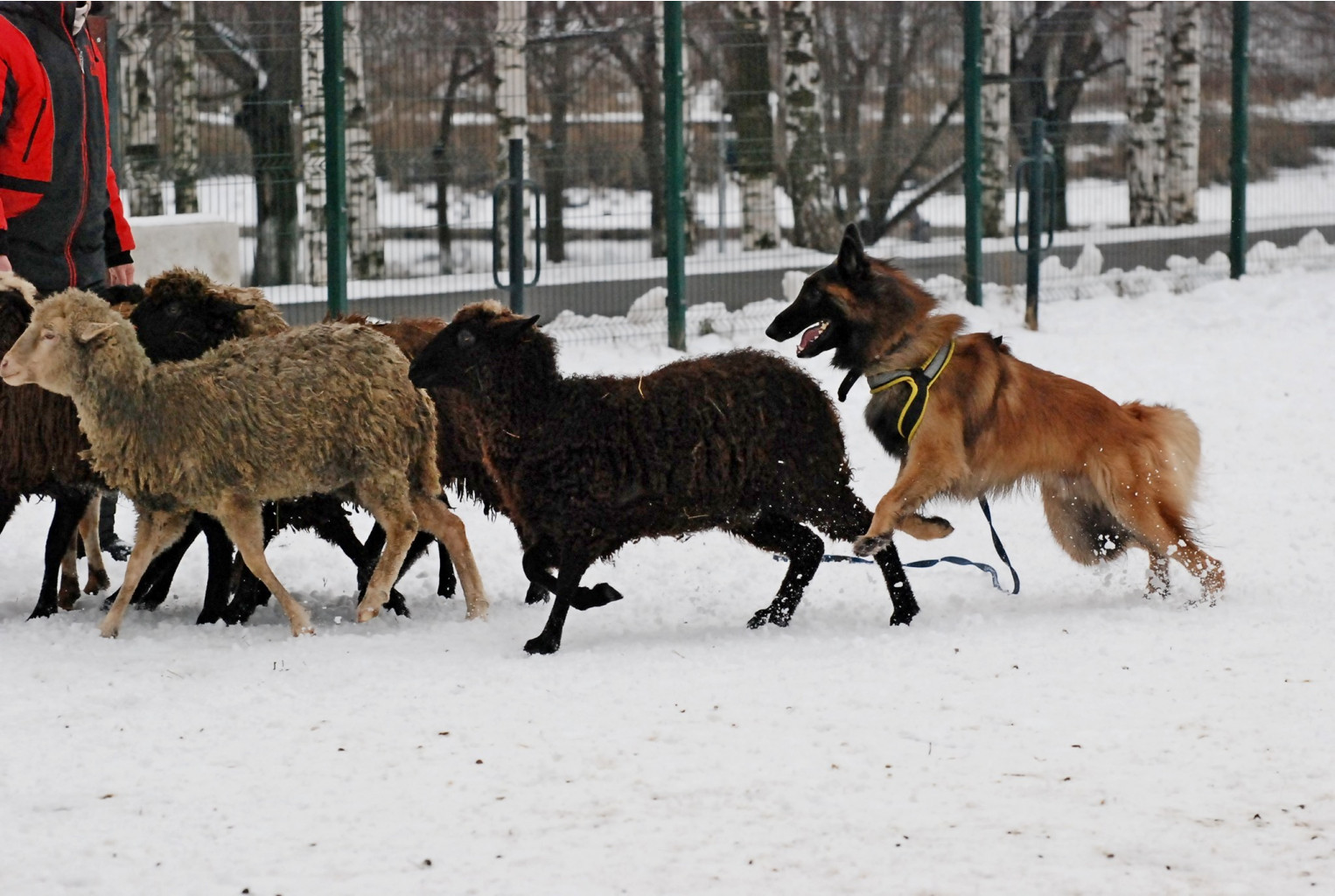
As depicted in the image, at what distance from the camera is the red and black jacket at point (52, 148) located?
283 inches

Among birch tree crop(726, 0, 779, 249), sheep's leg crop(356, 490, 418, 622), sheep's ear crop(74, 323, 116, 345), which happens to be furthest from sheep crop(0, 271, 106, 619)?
birch tree crop(726, 0, 779, 249)

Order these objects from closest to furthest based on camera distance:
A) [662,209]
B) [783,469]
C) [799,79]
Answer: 1. [783,469]
2. [662,209]
3. [799,79]

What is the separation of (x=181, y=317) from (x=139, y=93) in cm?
859

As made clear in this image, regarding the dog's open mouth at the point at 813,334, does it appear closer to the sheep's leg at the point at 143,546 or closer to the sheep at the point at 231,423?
the sheep at the point at 231,423

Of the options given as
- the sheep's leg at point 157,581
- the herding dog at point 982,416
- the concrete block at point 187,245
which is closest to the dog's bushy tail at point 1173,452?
the herding dog at point 982,416

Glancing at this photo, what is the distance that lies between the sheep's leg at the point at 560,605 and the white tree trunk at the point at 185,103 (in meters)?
8.22

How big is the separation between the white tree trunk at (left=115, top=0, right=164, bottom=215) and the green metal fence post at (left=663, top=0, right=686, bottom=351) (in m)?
4.26

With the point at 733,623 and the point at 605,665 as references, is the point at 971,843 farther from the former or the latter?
the point at 733,623

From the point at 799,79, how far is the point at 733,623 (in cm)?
1129

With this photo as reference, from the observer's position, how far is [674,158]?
42.6 ft

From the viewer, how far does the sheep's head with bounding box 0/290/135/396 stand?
6473mm

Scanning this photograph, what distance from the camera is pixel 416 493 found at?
7047 millimetres

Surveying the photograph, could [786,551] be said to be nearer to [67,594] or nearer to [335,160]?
[67,594]

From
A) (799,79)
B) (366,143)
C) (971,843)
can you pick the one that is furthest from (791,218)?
(971,843)
